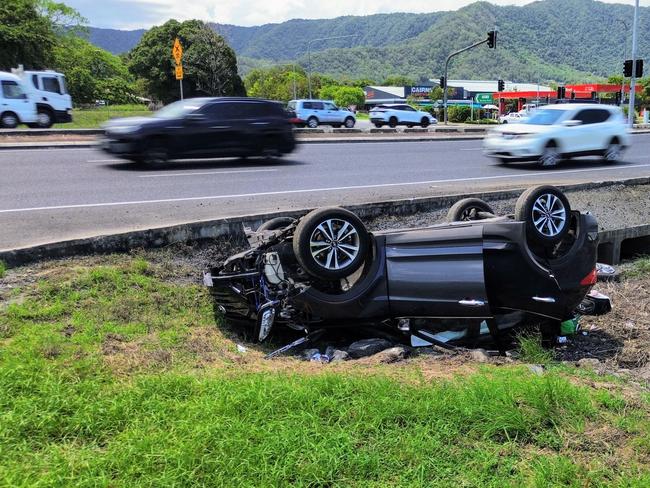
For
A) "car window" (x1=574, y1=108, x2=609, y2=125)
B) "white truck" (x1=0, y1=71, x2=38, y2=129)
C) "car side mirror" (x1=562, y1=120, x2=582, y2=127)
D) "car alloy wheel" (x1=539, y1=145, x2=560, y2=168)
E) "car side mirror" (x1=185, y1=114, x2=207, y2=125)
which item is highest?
"white truck" (x1=0, y1=71, x2=38, y2=129)

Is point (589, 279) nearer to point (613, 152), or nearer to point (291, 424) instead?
point (291, 424)

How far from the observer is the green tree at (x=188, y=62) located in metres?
→ 57.0

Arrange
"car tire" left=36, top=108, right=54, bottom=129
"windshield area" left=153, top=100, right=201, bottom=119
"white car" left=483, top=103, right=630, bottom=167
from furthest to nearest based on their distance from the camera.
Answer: "car tire" left=36, top=108, right=54, bottom=129 → "white car" left=483, top=103, right=630, bottom=167 → "windshield area" left=153, top=100, right=201, bottom=119

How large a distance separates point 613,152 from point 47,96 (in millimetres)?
22117

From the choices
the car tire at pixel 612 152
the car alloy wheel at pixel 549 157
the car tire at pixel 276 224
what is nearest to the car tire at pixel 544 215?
the car tire at pixel 276 224

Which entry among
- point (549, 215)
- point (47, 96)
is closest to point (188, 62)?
point (47, 96)

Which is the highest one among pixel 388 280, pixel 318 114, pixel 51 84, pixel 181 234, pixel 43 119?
pixel 51 84

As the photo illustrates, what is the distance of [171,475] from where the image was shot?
296cm

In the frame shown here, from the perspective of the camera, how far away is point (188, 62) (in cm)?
6172

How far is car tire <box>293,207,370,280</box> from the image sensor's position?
18.3ft

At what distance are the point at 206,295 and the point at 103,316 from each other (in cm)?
133

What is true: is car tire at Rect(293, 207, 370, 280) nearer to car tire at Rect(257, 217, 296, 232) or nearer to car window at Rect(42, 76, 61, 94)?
car tire at Rect(257, 217, 296, 232)

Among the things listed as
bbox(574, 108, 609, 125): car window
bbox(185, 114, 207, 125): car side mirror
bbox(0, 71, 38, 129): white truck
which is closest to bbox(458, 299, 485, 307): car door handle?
bbox(185, 114, 207, 125): car side mirror

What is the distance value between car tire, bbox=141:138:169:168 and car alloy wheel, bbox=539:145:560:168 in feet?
32.0
